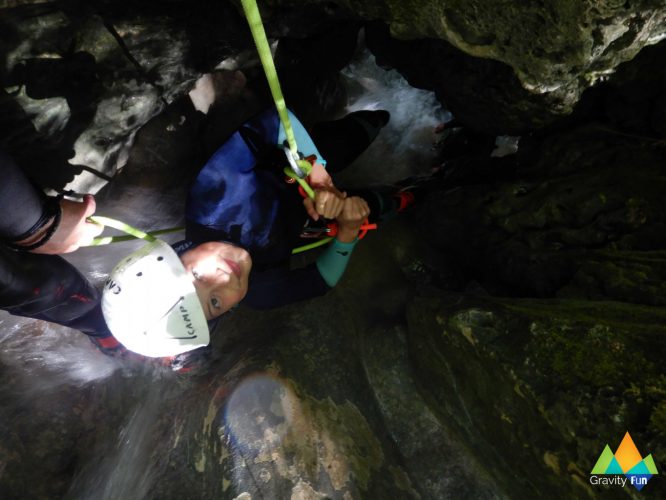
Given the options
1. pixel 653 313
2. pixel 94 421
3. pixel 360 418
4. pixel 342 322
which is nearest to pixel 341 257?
pixel 342 322

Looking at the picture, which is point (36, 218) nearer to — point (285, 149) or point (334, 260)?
point (285, 149)

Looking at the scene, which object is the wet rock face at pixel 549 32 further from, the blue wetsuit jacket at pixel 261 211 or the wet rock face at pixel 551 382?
the wet rock face at pixel 551 382

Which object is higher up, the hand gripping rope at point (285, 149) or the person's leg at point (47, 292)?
the hand gripping rope at point (285, 149)

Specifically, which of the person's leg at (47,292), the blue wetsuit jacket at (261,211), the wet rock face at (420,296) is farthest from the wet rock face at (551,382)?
the person's leg at (47,292)

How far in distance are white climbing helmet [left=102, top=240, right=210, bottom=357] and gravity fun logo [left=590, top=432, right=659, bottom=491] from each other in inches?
80.6

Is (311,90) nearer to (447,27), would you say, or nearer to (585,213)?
(447,27)

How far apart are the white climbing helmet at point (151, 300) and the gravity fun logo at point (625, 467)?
6.72 feet

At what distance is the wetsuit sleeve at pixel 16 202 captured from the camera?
1.97 meters

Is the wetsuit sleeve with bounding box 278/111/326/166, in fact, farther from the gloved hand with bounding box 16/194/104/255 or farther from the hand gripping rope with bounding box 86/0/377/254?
the gloved hand with bounding box 16/194/104/255

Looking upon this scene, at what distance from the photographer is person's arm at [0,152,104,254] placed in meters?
2.00

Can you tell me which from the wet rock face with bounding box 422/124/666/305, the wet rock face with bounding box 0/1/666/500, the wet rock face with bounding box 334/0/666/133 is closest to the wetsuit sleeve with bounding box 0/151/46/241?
the wet rock face with bounding box 0/1/666/500

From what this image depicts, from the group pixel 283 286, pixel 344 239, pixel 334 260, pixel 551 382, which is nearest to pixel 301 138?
pixel 344 239

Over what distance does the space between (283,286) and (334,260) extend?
42cm

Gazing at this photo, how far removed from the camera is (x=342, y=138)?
133 inches
